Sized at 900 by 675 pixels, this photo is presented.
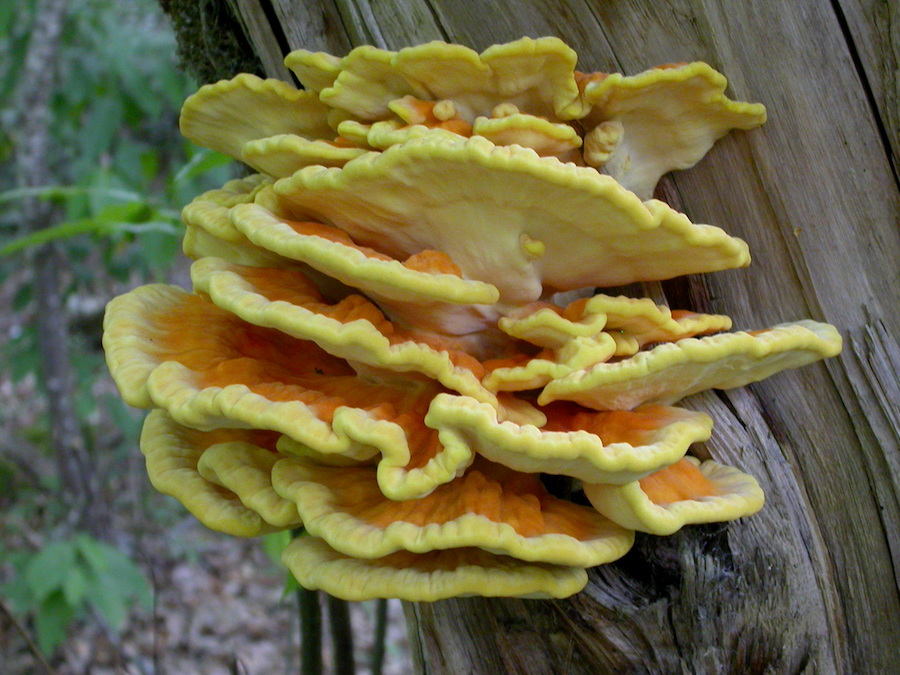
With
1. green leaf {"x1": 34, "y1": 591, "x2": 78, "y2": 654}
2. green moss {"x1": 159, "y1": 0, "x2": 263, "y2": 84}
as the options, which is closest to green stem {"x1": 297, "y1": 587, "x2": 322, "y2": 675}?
green leaf {"x1": 34, "y1": 591, "x2": 78, "y2": 654}

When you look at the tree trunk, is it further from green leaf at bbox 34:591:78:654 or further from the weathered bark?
the weathered bark

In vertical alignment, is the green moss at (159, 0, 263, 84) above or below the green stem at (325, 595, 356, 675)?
above

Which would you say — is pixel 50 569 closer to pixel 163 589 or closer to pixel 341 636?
pixel 341 636

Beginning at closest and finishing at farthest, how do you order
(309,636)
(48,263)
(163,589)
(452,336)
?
(452,336)
(309,636)
(48,263)
(163,589)

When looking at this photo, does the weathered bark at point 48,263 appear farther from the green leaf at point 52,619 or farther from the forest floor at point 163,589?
the green leaf at point 52,619

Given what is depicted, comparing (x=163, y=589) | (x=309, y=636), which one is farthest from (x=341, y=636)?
(x=163, y=589)

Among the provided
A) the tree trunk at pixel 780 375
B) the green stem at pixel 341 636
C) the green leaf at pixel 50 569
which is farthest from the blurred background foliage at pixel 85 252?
the tree trunk at pixel 780 375

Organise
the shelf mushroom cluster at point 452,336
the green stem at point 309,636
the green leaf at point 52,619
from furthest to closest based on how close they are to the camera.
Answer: the green leaf at point 52,619, the green stem at point 309,636, the shelf mushroom cluster at point 452,336
